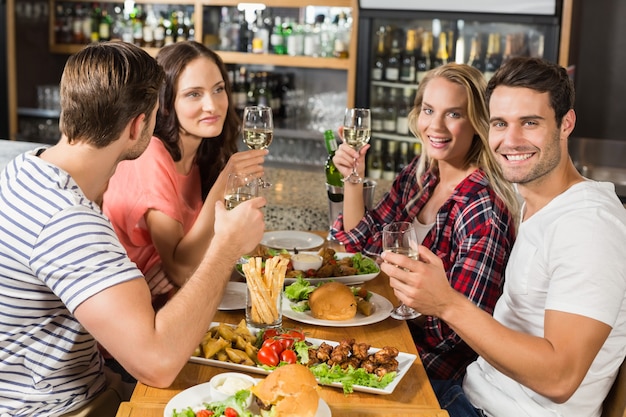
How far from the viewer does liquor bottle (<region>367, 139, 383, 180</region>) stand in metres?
5.04

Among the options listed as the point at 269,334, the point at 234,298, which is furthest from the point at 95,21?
the point at 269,334

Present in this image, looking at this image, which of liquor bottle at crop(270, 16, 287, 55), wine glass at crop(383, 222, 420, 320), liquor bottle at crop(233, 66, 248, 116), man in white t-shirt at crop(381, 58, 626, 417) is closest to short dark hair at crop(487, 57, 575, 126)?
man in white t-shirt at crop(381, 58, 626, 417)

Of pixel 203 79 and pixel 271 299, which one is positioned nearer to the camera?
pixel 271 299

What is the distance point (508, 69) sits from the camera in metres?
1.80

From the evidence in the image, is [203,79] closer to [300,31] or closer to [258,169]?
[258,169]

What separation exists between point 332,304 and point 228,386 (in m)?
0.54

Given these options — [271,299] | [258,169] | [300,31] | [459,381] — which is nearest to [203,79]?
[258,169]

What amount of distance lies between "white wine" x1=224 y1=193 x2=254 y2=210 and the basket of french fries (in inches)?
5.5

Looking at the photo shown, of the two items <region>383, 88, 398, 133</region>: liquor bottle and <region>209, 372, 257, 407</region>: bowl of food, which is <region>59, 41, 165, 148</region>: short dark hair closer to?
<region>209, 372, 257, 407</region>: bowl of food

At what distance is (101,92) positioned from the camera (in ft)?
5.25

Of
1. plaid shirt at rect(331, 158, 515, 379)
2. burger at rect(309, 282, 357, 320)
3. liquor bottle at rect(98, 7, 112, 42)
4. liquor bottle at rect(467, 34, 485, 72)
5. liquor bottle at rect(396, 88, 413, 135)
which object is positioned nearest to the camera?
burger at rect(309, 282, 357, 320)

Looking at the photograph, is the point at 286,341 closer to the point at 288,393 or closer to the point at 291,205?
the point at 288,393

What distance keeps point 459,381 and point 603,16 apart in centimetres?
333

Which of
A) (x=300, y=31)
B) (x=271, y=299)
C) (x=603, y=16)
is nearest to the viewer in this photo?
(x=271, y=299)
